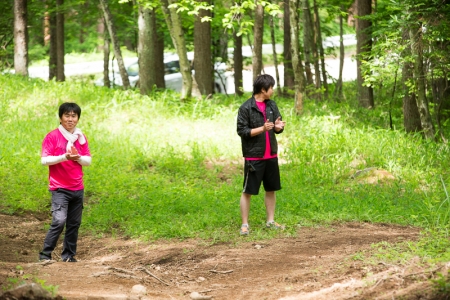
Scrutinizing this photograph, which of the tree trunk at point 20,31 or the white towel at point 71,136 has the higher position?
the tree trunk at point 20,31

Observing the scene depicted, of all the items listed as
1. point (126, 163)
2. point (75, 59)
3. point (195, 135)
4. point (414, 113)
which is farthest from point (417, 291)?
point (75, 59)

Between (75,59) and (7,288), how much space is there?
33049 mm

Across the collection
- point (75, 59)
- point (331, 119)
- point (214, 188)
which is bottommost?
point (214, 188)

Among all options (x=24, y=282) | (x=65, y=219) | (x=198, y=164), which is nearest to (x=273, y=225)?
(x=65, y=219)

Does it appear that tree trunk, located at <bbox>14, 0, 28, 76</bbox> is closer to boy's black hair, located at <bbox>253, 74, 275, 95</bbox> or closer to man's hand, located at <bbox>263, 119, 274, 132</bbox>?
boy's black hair, located at <bbox>253, 74, 275, 95</bbox>

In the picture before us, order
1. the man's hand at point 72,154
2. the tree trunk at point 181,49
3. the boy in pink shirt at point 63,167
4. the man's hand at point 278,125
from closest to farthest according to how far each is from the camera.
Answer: the man's hand at point 72,154
the boy in pink shirt at point 63,167
the man's hand at point 278,125
the tree trunk at point 181,49

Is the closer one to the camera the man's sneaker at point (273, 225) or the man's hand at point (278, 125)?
the man's hand at point (278, 125)

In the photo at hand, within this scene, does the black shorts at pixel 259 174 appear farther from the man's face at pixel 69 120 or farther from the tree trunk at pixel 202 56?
the tree trunk at pixel 202 56

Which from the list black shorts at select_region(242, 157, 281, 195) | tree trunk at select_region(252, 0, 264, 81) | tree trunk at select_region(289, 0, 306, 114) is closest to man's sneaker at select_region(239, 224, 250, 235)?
black shorts at select_region(242, 157, 281, 195)

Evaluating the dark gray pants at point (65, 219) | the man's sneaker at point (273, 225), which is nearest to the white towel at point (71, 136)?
the dark gray pants at point (65, 219)

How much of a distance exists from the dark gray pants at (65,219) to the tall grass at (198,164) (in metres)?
1.31

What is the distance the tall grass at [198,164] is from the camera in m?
8.74

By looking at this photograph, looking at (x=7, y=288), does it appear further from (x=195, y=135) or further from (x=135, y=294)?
(x=195, y=135)

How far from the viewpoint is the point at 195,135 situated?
44.8 feet
